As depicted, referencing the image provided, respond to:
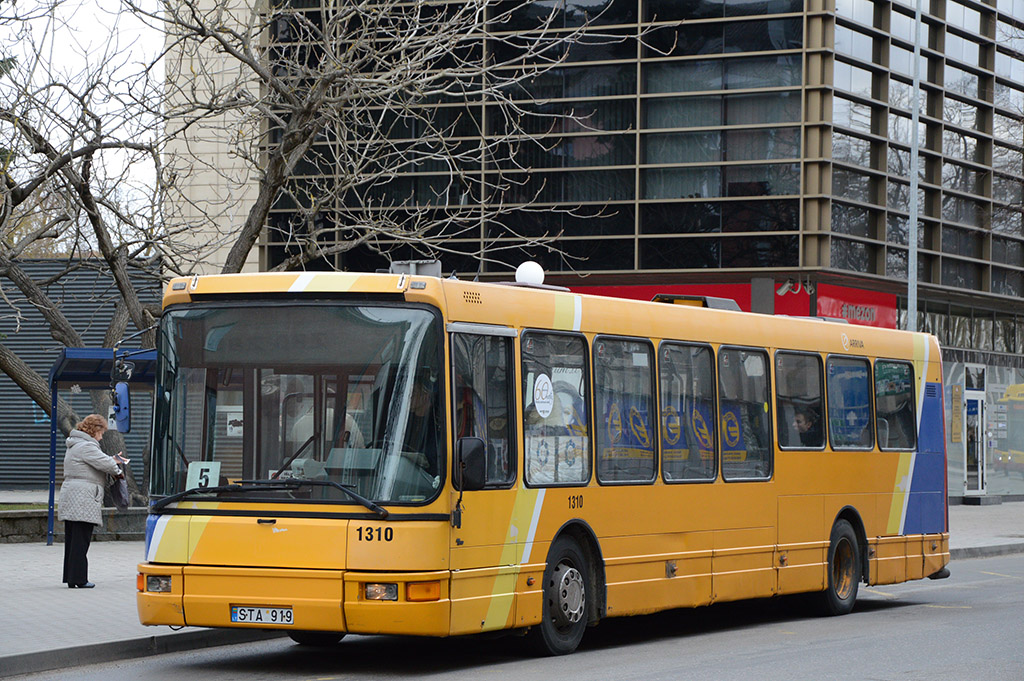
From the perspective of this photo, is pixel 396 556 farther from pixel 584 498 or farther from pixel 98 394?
pixel 98 394

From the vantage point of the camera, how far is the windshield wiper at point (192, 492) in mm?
9906

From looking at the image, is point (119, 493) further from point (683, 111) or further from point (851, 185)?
point (851, 185)

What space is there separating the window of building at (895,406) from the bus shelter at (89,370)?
8310 millimetres

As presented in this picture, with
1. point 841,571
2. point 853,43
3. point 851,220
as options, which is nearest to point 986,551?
point 841,571

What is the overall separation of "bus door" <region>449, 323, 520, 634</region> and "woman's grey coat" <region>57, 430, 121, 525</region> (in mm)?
5884

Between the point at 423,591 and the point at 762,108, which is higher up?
the point at 762,108

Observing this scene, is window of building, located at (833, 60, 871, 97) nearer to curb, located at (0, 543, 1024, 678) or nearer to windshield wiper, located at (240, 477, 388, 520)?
curb, located at (0, 543, 1024, 678)

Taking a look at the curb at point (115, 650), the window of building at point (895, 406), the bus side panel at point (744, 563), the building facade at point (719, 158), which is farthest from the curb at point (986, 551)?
the curb at point (115, 650)

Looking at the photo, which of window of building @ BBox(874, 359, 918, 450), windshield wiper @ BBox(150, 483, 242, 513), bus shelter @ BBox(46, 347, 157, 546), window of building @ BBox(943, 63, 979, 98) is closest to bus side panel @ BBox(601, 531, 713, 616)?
windshield wiper @ BBox(150, 483, 242, 513)

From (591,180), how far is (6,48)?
16.5 metres

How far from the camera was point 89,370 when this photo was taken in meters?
18.7

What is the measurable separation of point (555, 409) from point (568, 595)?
4.43 ft

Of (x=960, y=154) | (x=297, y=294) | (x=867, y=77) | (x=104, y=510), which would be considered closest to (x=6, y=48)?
(x=104, y=510)

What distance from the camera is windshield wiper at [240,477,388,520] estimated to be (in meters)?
9.52
